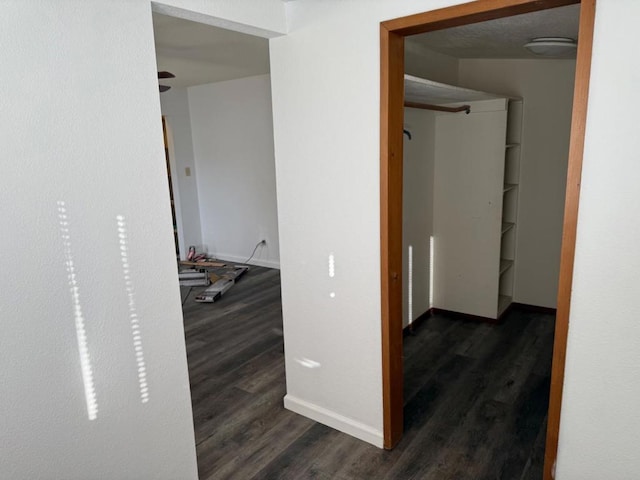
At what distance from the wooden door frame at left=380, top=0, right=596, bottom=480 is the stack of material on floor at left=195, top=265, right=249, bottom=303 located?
2.85 m

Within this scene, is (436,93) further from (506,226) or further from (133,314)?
(133,314)

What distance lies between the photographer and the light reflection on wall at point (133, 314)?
64.9 inches

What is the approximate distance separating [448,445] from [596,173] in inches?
62.8

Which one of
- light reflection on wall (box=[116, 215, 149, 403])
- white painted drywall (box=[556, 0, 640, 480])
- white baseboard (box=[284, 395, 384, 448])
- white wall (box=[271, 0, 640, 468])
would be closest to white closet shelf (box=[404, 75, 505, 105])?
white wall (box=[271, 0, 640, 468])

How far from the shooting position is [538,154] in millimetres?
4020

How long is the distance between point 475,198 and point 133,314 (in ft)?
9.98

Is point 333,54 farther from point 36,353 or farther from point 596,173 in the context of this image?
point 36,353

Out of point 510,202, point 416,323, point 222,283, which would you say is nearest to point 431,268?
point 416,323

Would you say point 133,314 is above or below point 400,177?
below

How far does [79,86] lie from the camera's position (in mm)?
1488

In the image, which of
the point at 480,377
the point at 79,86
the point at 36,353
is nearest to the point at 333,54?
the point at 79,86

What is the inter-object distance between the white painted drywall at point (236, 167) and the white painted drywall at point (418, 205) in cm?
240

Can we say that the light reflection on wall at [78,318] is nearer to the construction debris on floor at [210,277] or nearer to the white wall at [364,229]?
the white wall at [364,229]

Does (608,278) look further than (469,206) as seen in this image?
No
